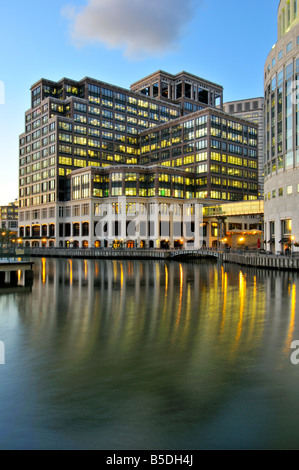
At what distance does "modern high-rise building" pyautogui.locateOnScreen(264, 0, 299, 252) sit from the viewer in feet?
232

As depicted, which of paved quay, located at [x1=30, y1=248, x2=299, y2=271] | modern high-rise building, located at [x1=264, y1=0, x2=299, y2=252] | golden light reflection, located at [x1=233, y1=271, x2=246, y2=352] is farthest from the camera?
modern high-rise building, located at [x1=264, y1=0, x2=299, y2=252]

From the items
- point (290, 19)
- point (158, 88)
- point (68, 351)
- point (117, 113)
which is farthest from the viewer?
point (158, 88)

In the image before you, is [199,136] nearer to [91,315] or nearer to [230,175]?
[230,175]

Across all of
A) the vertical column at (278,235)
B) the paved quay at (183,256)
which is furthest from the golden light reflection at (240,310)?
the vertical column at (278,235)

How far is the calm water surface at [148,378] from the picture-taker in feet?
32.7

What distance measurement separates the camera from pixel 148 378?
14.0m

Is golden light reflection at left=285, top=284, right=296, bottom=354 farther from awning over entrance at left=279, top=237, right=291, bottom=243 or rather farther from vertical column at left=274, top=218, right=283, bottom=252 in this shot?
vertical column at left=274, top=218, right=283, bottom=252

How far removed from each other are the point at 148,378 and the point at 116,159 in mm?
151745

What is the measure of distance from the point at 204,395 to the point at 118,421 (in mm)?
3268

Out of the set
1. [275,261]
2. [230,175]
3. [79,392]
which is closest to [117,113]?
[230,175]

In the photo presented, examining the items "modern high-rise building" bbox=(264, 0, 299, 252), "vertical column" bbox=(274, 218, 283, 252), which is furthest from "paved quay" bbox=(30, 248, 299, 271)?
"modern high-rise building" bbox=(264, 0, 299, 252)

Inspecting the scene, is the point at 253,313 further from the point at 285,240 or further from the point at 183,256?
the point at 183,256

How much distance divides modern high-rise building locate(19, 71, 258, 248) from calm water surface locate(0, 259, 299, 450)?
10091 cm

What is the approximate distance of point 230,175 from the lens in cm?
14350
